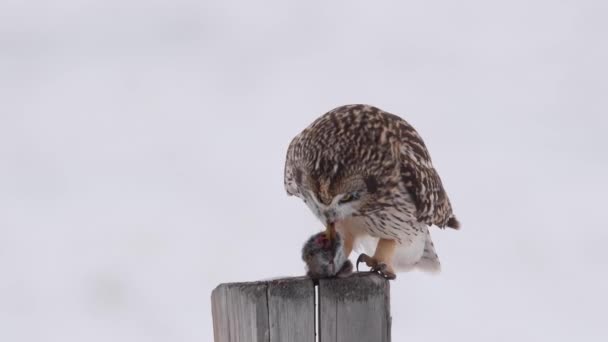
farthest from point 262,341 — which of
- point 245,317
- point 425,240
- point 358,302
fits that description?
point 425,240

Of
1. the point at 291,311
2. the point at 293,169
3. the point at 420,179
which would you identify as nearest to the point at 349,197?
the point at 293,169

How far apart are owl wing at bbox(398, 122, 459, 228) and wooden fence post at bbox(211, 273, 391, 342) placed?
2.67m

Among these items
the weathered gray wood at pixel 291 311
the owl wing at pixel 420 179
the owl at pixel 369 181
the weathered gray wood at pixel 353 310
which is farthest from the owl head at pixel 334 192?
the weathered gray wood at pixel 291 311

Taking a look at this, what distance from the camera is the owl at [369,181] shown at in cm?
578

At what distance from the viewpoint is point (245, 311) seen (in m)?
3.64

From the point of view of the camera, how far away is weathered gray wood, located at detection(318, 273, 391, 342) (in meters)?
3.70

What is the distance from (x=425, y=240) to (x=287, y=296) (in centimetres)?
393

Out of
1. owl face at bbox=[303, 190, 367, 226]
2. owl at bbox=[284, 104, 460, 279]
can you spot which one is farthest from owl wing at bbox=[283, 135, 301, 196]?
owl face at bbox=[303, 190, 367, 226]

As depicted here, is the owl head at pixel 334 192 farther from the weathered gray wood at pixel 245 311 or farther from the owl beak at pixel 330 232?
the weathered gray wood at pixel 245 311

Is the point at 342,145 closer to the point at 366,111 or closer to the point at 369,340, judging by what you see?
the point at 366,111

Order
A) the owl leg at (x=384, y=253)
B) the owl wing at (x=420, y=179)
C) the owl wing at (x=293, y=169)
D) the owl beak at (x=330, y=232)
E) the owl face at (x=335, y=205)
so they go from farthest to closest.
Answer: the owl leg at (x=384, y=253) → the owl wing at (x=420, y=179) → the owl wing at (x=293, y=169) → the owl face at (x=335, y=205) → the owl beak at (x=330, y=232)

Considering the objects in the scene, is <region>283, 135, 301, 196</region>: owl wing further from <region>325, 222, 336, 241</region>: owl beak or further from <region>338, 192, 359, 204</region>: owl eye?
<region>325, 222, 336, 241</region>: owl beak

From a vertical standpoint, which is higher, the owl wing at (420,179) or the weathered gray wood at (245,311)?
the owl wing at (420,179)

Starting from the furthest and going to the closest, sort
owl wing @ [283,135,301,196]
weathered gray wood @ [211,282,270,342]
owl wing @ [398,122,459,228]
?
1. owl wing @ [398,122,459,228]
2. owl wing @ [283,135,301,196]
3. weathered gray wood @ [211,282,270,342]
